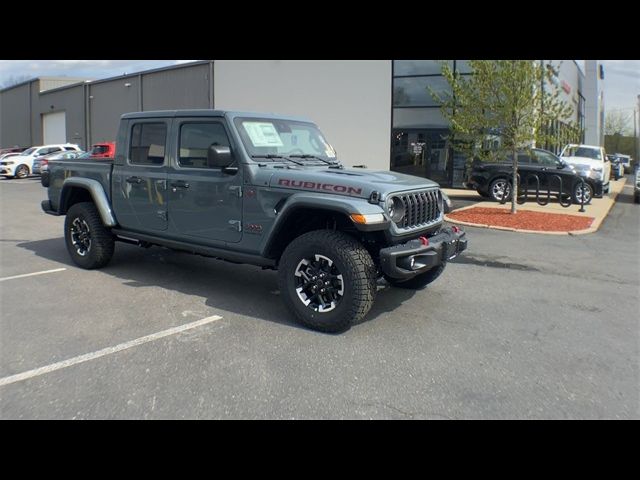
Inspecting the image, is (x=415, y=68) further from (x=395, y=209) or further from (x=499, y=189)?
(x=395, y=209)

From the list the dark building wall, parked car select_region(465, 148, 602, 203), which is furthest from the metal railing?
the dark building wall

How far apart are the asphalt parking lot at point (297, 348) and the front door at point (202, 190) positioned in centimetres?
76

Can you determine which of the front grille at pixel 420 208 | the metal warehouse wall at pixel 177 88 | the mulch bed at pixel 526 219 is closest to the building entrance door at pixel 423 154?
the mulch bed at pixel 526 219

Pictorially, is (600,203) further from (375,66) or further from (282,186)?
(282,186)

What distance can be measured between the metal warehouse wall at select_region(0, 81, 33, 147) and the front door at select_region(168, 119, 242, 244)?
44.6m

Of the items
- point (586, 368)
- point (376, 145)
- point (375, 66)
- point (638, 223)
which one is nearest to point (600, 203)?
point (638, 223)

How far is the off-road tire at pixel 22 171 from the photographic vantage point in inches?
1018

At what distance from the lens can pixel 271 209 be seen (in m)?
4.80

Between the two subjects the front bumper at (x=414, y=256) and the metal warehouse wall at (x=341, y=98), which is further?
the metal warehouse wall at (x=341, y=98)

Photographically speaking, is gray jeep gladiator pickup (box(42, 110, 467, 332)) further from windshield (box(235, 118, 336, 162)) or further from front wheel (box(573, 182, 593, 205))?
front wheel (box(573, 182, 593, 205))

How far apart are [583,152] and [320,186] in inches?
716

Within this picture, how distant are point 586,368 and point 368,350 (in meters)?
1.68

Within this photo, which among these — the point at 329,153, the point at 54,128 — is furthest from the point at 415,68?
the point at 54,128

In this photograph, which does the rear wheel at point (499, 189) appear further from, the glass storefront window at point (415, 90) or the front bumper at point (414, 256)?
the front bumper at point (414, 256)
